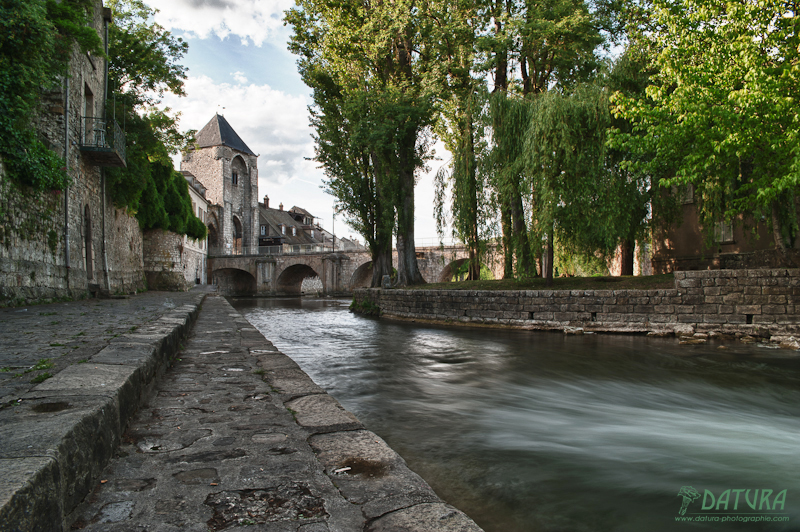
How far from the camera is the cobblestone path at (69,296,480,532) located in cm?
152

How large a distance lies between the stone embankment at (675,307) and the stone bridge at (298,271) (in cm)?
2311

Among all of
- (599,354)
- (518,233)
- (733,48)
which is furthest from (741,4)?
(599,354)

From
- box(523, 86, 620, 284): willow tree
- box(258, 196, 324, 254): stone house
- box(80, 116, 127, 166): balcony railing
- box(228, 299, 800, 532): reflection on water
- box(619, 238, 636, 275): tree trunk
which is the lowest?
box(228, 299, 800, 532): reflection on water

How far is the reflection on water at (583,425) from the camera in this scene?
8.95ft

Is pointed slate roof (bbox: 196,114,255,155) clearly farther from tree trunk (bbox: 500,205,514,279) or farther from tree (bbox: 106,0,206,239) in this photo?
tree trunk (bbox: 500,205,514,279)

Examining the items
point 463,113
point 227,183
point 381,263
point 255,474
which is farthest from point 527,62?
point 227,183

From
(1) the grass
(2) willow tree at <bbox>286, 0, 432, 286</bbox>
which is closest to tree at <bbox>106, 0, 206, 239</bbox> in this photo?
(2) willow tree at <bbox>286, 0, 432, 286</bbox>

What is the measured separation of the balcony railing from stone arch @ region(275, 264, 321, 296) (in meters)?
30.4

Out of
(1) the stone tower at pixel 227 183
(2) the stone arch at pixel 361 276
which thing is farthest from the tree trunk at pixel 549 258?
(1) the stone tower at pixel 227 183

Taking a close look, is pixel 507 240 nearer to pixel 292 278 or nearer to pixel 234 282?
pixel 292 278

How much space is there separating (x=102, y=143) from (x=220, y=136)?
147 ft

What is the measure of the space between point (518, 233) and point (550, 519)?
11805mm

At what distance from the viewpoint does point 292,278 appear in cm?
4975

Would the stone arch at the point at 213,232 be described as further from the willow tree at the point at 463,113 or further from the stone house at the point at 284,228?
the willow tree at the point at 463,113
